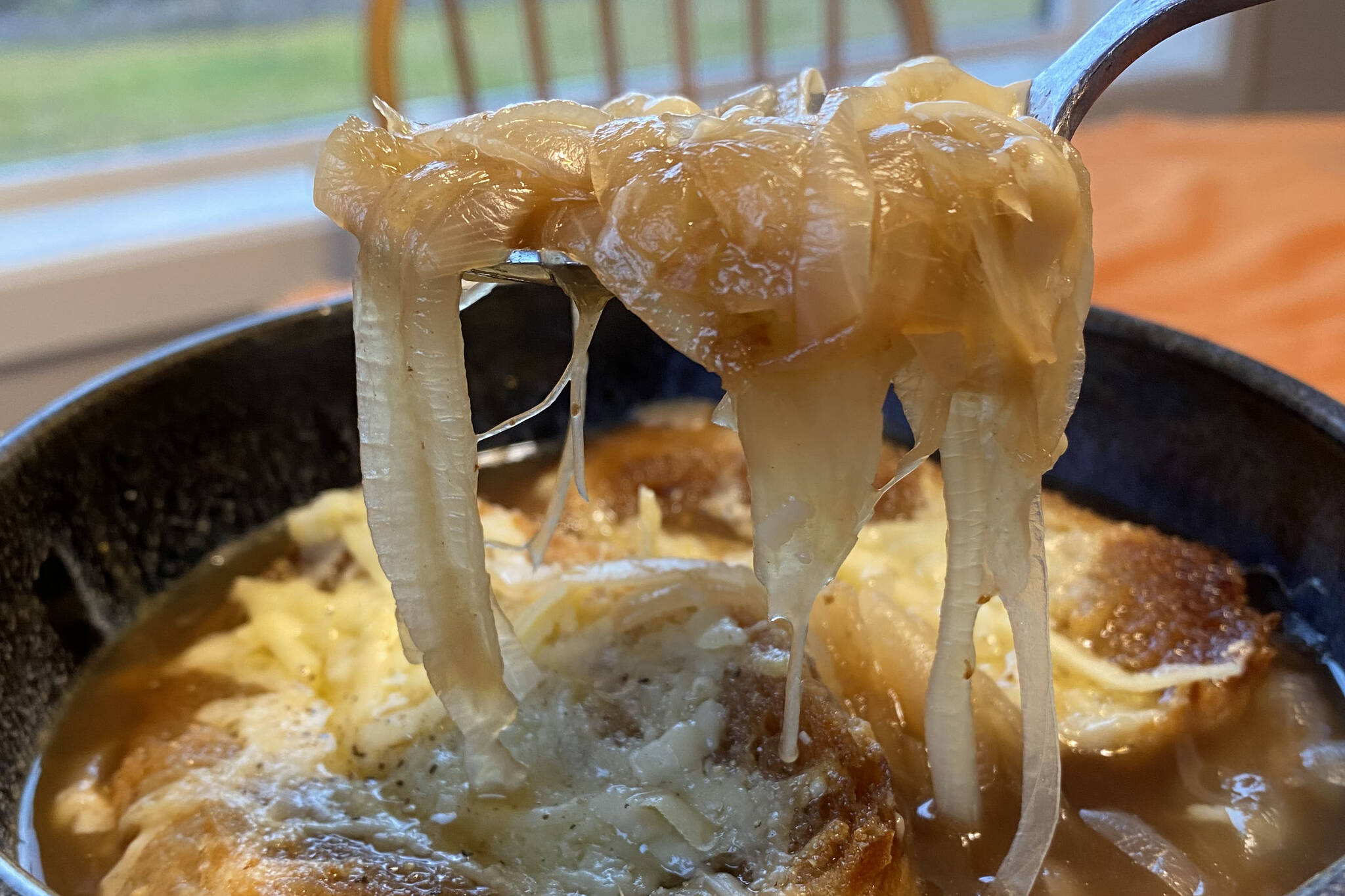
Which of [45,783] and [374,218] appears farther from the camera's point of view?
[45,783]

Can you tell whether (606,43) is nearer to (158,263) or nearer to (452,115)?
(452,115)

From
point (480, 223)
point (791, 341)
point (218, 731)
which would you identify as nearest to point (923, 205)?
point (791, 341)

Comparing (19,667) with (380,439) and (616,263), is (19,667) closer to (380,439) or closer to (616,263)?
(380,439)

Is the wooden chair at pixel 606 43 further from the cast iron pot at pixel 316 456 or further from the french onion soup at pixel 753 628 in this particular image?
the french onion soup at pixel 753 628

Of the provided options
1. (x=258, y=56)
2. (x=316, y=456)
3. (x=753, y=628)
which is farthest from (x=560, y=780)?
(x=258, y=56)

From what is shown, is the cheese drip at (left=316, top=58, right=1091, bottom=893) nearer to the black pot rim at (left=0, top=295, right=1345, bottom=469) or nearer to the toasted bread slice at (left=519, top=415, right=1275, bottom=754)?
the toasted bread slice at (left=519, top=415, right=1275, bottom=754)
